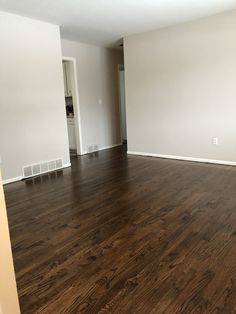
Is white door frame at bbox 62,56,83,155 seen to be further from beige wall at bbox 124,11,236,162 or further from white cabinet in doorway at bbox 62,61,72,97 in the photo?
beige wall at bbox 124,11,236,162

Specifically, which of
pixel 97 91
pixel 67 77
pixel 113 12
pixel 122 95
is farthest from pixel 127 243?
pixel 122 95

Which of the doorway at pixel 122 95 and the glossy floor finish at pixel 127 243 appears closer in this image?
the glossy floor finish at pixel 127 243

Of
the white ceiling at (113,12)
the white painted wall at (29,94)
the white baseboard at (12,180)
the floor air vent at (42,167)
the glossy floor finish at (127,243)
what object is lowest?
the glossy floor finish at (127,243)

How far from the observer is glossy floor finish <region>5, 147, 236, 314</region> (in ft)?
5.33

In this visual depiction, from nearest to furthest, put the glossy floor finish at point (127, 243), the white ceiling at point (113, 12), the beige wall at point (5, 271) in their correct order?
the beige wall at point (5, 271) → the glossy floor finish at point (127, 243) → the white ceiling at point (113, 12)

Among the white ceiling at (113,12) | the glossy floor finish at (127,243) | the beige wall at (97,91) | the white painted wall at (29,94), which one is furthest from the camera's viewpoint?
the beige wall at (97,91)

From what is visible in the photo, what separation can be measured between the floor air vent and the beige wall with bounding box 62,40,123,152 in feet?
4.86

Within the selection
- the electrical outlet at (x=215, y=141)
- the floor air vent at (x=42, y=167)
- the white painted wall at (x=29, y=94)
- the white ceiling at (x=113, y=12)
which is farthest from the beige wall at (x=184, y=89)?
the floor air vent at (x=42, y=167)

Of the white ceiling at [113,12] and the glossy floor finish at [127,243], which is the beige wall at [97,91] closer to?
the white ceiling at [113,12]

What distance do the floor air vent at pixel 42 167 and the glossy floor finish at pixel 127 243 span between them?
1.40ft

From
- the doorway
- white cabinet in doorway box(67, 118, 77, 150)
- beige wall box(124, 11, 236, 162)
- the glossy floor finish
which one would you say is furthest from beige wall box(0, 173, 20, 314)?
the doorway

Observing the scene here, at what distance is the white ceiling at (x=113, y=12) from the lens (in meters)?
3.69

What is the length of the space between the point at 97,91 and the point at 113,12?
2.59 m

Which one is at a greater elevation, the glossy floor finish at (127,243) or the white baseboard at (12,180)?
the white baseboard at (12,180)
